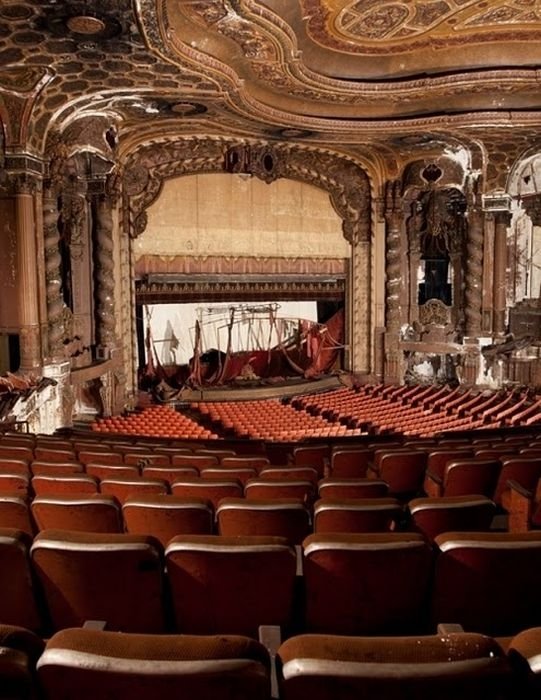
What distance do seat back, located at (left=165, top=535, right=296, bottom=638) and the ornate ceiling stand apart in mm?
5722

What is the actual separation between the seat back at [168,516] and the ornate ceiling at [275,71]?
17.3 feet

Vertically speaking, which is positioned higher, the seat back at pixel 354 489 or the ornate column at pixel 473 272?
the ornate column at pixel 473 272

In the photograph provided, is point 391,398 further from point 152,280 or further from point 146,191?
point 146,191

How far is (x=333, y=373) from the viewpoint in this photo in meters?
15.5

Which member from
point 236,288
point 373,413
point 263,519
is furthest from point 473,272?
point 263,519

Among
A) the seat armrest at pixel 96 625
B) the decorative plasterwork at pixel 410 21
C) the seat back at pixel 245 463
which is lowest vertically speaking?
the seat back at pixel 245 463

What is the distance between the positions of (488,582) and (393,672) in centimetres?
81

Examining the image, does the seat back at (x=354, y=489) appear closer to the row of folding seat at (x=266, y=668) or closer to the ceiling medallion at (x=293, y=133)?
the row of folding seat at (x=266, y=668)

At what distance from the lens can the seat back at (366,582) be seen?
5.50 feet

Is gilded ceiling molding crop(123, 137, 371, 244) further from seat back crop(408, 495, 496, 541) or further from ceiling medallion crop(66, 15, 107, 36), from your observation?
seat back crop(408, 495, 496, 541)

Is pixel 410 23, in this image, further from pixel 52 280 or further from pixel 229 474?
pixel 229 474

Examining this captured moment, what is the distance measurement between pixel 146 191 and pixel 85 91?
14.9ft

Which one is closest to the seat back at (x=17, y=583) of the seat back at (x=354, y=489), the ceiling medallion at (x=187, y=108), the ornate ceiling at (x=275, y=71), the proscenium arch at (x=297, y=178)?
the seat back at (x=354, y=489)

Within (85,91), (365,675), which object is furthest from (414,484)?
(85,91)
